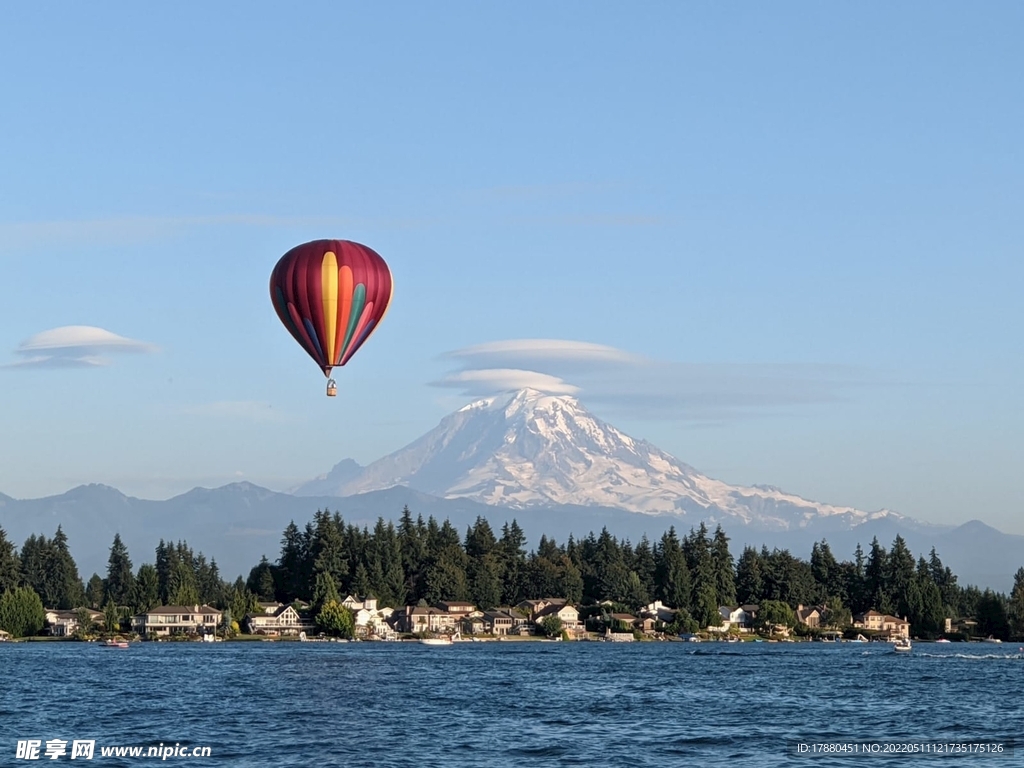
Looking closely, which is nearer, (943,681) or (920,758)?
(920,758)

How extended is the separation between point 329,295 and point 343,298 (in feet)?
2.58

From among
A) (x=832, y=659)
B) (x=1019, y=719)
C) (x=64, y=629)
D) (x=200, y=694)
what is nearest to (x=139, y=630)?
(x=64, y=629)

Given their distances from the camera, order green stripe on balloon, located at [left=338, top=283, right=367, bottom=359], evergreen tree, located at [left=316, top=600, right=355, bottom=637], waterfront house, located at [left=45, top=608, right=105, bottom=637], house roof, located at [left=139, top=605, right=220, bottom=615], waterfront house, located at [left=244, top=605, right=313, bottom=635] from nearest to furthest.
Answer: green stripe on balloon, located at [left=338, top=283, right=367, bottom=359]
evergreen tree, located at [left=316, top=600, right=355, bottom=637]
waterfront house, located at [left=45, top=608, right=105, bottom=637]
waterfront house, located at [left=244, top=605, right=313, bottom=635]
house roof, located at [left=139, top=605, right=220, bottom=615]

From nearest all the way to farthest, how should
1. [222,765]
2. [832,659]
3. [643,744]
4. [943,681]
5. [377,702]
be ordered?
[222,765] < [643,744] < [377,702] < [943,681] < [832,659]

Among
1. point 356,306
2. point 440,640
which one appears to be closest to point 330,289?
point 356,306

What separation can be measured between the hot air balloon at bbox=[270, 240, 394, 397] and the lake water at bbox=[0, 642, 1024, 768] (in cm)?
1866

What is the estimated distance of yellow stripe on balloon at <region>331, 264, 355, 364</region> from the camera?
80.3m

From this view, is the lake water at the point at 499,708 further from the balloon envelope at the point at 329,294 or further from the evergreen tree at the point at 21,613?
the evergreen tree at the point at 21,613

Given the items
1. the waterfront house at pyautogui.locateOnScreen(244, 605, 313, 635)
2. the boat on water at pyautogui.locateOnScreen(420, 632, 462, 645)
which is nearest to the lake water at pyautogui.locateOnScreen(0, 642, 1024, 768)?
the boat on water at pyautogui.locateOnScreen(420, 632, 462, 645)

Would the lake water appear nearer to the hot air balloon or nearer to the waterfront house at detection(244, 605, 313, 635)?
the hot air balloon

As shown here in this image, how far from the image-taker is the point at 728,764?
176 ft

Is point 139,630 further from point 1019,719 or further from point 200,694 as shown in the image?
point 1019,719

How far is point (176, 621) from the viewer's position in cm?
19612

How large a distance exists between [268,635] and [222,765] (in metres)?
144
